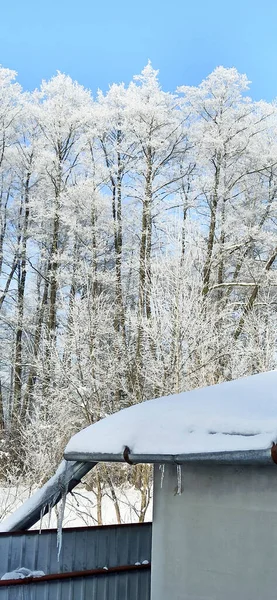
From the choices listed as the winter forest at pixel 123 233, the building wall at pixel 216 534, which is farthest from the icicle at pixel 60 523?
the winter forest at pixel 123 233

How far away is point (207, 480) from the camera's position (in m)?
5.72

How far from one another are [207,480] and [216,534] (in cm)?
45

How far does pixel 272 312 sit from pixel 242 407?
14.6 meters

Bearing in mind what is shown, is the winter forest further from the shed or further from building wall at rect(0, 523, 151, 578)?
the shed

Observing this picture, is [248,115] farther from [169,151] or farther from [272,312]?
[272,312]

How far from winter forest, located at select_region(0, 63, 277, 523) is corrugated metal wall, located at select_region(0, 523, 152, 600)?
9.01m

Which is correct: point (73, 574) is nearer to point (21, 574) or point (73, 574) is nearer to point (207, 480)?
point (21, 574)

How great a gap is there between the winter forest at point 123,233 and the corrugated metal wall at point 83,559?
9007 millimetres

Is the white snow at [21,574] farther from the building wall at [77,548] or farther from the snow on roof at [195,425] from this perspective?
the snow on roof at [195,425]

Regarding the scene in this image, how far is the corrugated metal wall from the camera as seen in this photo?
6.37 m

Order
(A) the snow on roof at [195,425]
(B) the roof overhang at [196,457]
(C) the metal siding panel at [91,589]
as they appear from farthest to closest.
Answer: (C) the metal siding panel at [91,589], (A) the snow on roof at [195,425], (B) the roof overhang at [196,457]

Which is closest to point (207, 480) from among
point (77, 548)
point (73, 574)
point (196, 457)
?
point (196, 457)

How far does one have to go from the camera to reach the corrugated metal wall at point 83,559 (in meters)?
6.37

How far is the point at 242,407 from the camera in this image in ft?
17.5
